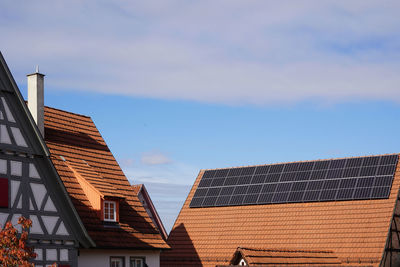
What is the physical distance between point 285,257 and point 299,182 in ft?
27.0

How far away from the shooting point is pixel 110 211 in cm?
3033

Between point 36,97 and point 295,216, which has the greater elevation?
point 36,97

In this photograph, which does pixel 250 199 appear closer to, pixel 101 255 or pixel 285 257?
pixel 285 257

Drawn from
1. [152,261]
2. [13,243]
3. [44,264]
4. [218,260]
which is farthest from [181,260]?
[13,243]

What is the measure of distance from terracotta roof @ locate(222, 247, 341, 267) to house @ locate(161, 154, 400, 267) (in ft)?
0.17

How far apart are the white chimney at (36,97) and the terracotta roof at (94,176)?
3.95 feet

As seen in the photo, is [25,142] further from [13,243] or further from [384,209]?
[384,209]

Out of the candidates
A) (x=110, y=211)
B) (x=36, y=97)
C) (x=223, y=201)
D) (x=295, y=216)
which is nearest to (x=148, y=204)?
(x=223, y=201)

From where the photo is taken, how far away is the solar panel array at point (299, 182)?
38600 millimetres

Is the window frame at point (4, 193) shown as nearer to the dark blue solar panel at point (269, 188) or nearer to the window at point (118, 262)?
the window at point (118, 262)

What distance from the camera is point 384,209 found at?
121 feet

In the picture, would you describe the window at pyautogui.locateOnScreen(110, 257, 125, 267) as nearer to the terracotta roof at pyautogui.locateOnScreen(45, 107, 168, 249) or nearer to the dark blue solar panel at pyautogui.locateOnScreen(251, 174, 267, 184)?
the terracotta roof at pyautogui.locateOnScreen(45, 107, 168, 249)

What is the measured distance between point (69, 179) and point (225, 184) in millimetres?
16049

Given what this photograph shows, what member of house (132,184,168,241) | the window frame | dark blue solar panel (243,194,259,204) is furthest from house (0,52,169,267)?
house (132,184,168,241)
